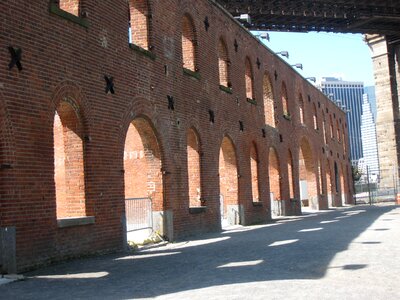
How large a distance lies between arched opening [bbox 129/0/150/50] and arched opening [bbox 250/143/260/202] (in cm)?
881

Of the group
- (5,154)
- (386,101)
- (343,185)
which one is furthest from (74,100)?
(386,101)

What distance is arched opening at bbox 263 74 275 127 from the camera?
24766 mm

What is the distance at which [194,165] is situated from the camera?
16.5m

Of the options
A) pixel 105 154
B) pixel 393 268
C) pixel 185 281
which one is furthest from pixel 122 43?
pixel 393 268

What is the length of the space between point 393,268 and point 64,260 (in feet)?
18.0

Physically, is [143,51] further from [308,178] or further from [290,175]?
[308,178]

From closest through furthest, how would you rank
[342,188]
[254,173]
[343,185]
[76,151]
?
1. [76,151]
2. [254,173]
3. [343,185]
4. [342,188]

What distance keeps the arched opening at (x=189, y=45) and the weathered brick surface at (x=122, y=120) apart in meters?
0.04

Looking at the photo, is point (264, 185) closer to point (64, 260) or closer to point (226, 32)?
point (226, 32)

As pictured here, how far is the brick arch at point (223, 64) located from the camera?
19.4 m

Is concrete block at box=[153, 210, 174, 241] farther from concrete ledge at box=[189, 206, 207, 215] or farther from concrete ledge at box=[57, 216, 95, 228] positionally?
concrete ledge at box=[57, 216, 95, 228]

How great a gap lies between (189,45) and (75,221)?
8.18 meters

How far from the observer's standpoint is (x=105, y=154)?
11.6m

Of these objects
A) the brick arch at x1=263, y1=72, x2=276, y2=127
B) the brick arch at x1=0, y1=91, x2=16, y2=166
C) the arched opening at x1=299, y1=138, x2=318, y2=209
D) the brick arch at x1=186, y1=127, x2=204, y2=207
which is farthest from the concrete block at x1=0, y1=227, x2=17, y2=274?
the arched opening at x1=299, y1=138, x2=318, y2=209
